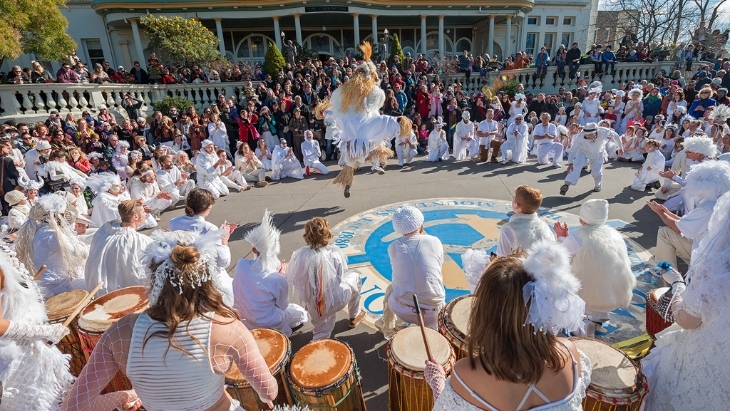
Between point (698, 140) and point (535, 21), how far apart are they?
2775 centimetres

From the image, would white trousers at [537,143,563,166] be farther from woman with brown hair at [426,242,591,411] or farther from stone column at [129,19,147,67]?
stone column at [129,19,147,67]

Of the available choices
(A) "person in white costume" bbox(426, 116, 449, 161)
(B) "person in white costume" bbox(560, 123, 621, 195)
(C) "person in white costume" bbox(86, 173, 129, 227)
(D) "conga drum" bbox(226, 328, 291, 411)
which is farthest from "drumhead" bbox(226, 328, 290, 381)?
(A) "person in white costume" bbox(426, 116, 449, 161)

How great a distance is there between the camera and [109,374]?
1.84 metres

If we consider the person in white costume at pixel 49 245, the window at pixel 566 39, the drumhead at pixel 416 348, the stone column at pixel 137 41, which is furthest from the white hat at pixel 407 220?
the window at pixel 566 39

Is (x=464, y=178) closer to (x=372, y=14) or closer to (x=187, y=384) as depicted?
(x=187, y=384)

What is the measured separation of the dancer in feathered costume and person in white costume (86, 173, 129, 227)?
4299 millimetres

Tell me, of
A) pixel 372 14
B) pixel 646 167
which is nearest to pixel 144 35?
pixel 372 14

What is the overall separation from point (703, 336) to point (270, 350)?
8.45 feet

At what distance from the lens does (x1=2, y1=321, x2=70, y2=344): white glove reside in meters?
2.15

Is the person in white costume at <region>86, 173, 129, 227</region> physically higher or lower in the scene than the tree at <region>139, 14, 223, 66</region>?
lower

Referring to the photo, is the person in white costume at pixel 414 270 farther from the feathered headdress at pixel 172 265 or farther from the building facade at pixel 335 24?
the building facade at pixel 335 24

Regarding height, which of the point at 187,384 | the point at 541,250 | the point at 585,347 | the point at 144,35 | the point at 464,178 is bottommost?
the point at 464,178

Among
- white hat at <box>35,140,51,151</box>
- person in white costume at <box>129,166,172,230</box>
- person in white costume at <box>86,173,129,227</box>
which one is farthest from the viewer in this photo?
white hat at <box>35,140,51,151</box>

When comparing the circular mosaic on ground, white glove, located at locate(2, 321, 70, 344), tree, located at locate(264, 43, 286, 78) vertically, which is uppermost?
tree, located at locate(264, 43, 286, 78)
